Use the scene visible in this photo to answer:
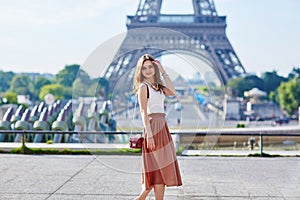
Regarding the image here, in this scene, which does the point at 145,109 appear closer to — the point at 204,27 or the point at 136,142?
the point at 136,142

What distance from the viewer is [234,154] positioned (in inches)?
403

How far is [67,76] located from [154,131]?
76.3m

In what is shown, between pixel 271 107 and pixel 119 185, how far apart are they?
49.2 metres

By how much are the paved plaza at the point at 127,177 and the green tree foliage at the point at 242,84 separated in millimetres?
48192

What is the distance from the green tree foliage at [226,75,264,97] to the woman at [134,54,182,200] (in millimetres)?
51995

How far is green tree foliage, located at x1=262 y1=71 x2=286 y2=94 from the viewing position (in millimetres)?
72438

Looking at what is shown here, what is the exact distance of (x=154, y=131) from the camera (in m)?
5.25

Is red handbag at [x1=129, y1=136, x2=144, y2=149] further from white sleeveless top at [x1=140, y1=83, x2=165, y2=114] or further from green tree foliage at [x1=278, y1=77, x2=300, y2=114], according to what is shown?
green tree foliage at [x1=278, y1=77, x2=300, y2=114]

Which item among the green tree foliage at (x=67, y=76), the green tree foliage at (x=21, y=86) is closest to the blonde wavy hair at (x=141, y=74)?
the green tree foliage at (x=21, y=86)

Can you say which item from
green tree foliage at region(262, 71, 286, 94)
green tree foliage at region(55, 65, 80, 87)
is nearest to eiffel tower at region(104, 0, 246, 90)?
green tree foliage at region(262, 71, 286, 94)

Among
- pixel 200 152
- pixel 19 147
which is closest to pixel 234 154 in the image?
pixel 200 152

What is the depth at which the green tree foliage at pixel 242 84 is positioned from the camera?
193 ft

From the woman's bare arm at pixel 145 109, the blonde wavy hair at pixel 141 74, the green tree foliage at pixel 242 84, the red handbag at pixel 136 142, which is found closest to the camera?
the woman's bare arm at pixel 145 109

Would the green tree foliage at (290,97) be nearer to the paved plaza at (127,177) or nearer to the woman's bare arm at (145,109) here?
the paved plaza at (127,177)
